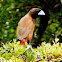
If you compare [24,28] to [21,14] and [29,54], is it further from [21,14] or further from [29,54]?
[21,14]

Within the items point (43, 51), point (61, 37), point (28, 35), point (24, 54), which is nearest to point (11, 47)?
point (24, 54)

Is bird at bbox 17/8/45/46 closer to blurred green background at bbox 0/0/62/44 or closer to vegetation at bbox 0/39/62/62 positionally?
vegetation at bbox 0/39/62/62

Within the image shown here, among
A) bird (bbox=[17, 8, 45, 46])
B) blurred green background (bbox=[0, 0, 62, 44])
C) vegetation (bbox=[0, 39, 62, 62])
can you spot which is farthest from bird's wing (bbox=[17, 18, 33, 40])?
blurred green background (bbox=[0, 0, 62, 44])

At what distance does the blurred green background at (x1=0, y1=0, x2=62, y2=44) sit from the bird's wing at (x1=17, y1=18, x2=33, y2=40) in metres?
1.57

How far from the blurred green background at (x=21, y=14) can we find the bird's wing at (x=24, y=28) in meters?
1.57

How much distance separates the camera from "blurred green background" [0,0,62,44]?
497 cm

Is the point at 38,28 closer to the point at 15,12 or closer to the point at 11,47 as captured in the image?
the point at 15,12

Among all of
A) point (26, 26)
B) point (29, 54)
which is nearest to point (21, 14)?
point (26, 26)

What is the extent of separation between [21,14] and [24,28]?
190 centimetres

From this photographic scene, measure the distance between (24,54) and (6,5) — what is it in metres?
2.98

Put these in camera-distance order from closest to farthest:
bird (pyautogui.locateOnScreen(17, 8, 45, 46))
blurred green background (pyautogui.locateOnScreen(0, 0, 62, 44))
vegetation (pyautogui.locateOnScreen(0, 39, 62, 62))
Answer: vegetation (pyautogui.locateOnScreen(0, 39, 62, 62)) → bird (pyautogui.locateOnScreen(17, 8, 45, 46)) → blurred green background (pyautogui.locateOnScreen(0, 0, 62, 44))

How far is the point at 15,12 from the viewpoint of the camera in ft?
17.2

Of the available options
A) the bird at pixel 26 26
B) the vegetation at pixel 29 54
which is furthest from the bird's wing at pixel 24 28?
the vegetation at pixel 29 54

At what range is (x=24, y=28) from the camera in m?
3.40
